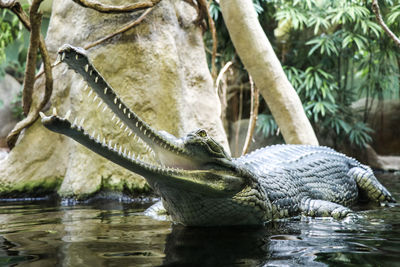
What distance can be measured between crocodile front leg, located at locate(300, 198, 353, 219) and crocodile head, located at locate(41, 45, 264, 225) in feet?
1.93

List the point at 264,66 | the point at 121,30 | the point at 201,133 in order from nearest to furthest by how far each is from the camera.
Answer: the point at 201,133 → the point at 121,30 → the point at 264,66

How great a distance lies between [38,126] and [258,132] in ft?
20.3

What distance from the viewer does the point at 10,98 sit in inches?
435

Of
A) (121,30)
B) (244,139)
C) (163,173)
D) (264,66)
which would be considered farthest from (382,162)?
(163,173)

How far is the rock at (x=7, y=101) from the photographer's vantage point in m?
10.3

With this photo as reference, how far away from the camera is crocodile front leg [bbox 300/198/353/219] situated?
264cm

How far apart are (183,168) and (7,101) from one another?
1047cm

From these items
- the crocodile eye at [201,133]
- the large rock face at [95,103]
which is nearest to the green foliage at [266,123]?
the large rock face at [95,103]

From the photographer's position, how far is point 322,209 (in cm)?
276

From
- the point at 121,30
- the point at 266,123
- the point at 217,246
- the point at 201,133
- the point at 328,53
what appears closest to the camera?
the point at 217,246

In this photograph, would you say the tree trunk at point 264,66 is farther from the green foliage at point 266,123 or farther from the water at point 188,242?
the green foliage at point 266,123

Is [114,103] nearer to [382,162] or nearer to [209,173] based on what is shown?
[209,173]

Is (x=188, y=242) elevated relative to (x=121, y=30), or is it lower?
lower

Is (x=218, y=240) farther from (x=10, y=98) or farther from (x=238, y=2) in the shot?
(x=10, y=98)
